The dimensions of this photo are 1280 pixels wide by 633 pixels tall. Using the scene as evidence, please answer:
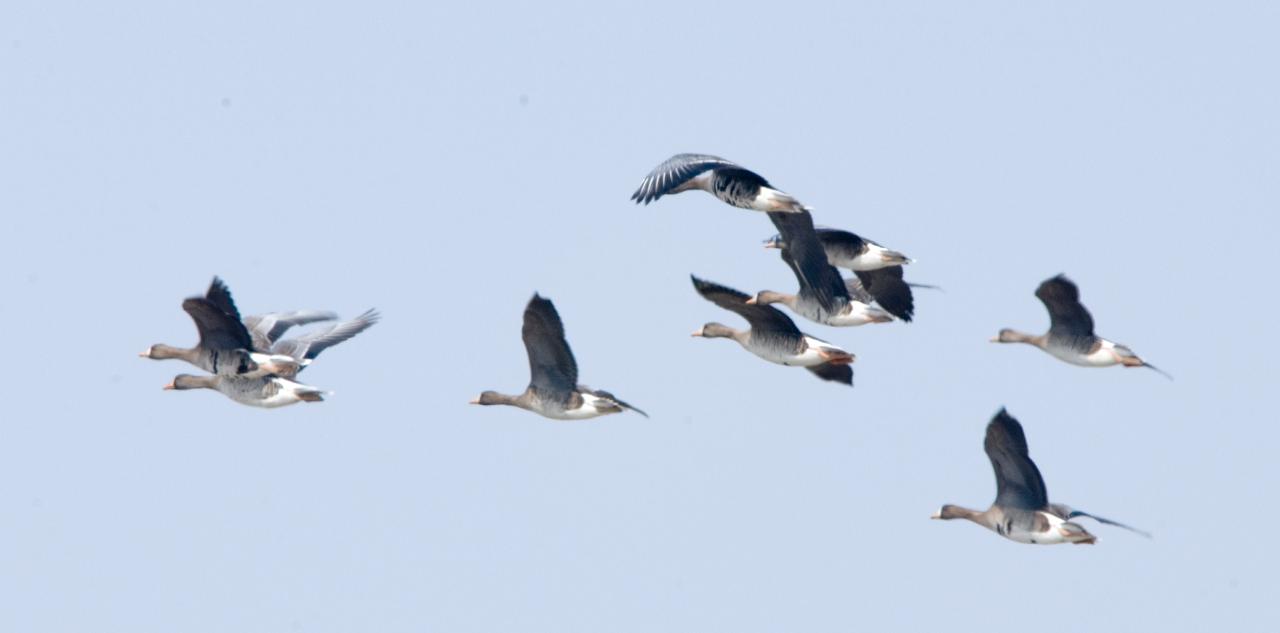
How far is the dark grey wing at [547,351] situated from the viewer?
32.8 metres

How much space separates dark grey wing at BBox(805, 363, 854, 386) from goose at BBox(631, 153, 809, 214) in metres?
3.28

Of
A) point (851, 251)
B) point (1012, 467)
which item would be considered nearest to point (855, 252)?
point (851, 251)

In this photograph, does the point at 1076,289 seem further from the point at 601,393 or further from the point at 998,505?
the point at 601,393

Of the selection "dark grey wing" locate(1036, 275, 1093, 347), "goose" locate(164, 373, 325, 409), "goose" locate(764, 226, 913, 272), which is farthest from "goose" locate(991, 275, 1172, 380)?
Result: "goose" locate(164, 373, 325, 409)

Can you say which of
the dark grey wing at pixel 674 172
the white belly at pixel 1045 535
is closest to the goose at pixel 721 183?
the dark grey wing at pixel 674 172

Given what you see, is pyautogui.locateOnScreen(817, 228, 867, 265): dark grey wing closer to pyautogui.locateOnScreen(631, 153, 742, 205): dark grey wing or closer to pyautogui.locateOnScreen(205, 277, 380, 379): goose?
pyautogui.locateOnScreen(631, 153, 742, 205): dark grey wing

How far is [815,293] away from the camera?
36.0 m

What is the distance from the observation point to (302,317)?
40.4 metres

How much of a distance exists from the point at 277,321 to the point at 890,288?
10.0 m

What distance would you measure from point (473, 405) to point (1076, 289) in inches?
353

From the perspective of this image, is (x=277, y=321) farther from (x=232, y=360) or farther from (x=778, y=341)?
(x=778, y=341)

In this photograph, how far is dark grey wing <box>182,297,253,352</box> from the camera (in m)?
33.3

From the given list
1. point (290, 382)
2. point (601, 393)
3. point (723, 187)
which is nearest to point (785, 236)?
point (723, 187)

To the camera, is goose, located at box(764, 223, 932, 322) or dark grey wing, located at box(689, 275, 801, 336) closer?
dark grey wing, located at box(689, 275, 801, 336)
